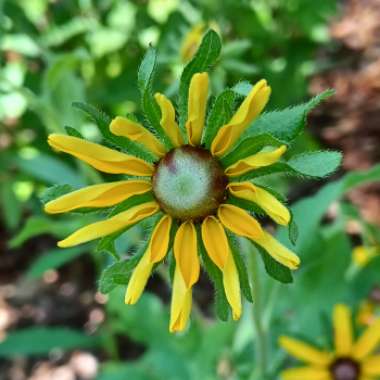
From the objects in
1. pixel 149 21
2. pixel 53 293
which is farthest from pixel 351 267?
pixel 53 293

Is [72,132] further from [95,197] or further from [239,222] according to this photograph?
[239,222]

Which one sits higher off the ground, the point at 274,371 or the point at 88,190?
the point at 88,190


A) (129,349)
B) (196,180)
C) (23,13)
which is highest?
(23,13)

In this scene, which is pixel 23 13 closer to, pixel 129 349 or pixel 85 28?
pixel 85 28

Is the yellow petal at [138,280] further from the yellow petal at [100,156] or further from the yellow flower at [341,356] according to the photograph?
the yellow flower at [341,356]

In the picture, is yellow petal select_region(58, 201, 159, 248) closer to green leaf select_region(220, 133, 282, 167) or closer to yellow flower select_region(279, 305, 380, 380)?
green leaf select_region(220, 133, 282, 167)
